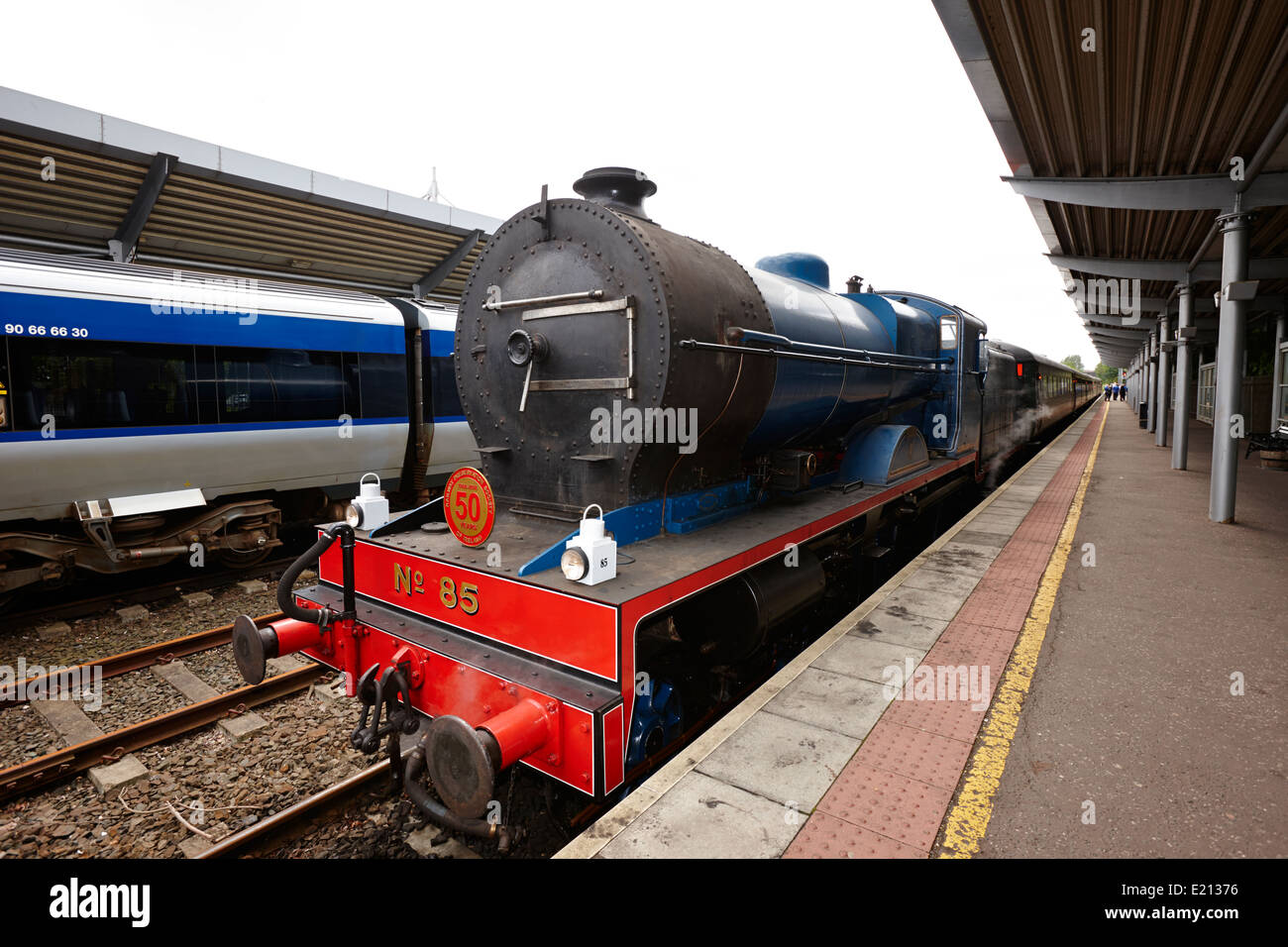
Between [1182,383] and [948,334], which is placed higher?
[948,334]

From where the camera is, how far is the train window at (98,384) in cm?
579

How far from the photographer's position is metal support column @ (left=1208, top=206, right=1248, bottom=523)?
25.8 ft

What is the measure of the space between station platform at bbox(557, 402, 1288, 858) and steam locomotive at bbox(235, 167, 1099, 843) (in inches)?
16.0

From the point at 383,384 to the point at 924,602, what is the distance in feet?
23.1

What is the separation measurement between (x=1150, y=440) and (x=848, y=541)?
21.3 metres

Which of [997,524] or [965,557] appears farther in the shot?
[997,524]

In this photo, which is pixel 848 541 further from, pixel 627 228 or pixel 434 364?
pixel 434 364

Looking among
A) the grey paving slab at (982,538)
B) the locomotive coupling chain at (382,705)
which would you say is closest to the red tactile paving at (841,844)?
the locomotive coupling chain at (382,705)

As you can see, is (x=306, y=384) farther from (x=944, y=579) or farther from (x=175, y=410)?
(x=944, y=579)

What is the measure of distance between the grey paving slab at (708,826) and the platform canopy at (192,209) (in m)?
10.5

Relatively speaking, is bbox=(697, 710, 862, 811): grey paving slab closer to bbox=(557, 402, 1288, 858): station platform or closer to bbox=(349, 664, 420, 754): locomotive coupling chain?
bbox=(557, 402, 1288, 858): station platform

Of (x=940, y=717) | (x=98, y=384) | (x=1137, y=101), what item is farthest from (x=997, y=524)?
(x=98, y=384)

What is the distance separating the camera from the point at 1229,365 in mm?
8156

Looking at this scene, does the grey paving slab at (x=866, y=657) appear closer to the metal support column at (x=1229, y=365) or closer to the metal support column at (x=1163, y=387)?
the metal support column at (x=1229, y=365)
